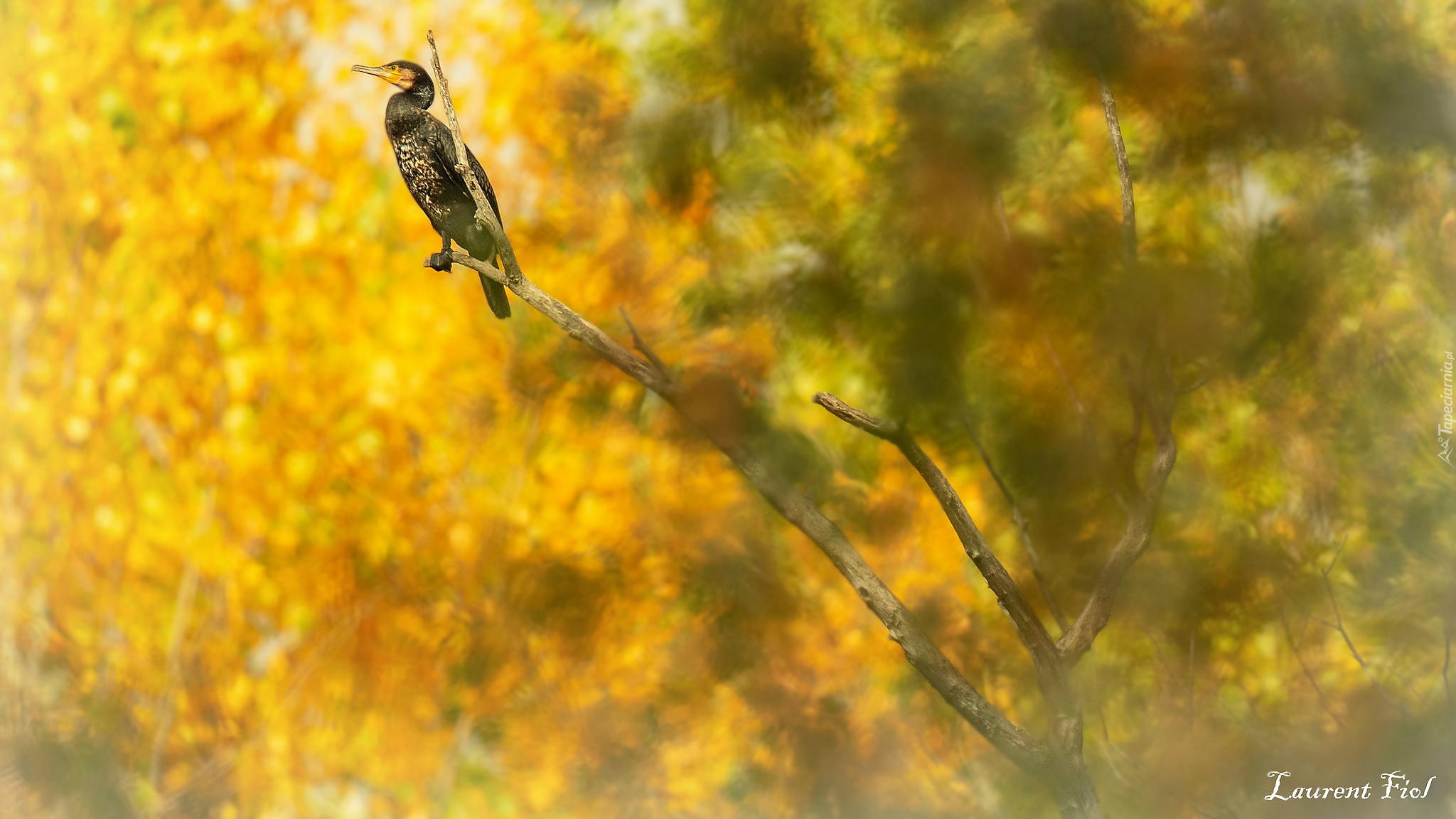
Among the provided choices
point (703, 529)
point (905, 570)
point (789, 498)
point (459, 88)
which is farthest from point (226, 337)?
point (905, 570)

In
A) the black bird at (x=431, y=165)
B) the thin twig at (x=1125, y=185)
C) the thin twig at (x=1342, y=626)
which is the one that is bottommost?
the black bird at (x=431, y=165)

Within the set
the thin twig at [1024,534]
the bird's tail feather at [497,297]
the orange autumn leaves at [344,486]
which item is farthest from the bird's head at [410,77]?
the thin twig at [1024,534]

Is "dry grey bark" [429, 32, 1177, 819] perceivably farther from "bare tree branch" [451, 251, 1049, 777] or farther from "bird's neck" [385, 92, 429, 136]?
"bird's neck" [385, 92, 429, 136]

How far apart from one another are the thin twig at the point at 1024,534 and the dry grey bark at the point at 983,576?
4.7 inches

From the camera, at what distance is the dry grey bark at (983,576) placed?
113 cm

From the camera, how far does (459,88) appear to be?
1470mm

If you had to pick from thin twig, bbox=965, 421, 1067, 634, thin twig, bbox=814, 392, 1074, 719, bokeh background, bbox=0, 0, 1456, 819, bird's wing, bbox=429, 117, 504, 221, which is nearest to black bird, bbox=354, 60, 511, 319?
bird's wing, bbox=429, 117, 504, 221

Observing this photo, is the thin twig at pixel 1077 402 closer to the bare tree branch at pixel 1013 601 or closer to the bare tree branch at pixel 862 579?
the bare tree branch at pixel 1013 601

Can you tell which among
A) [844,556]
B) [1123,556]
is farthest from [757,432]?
[1123,556]

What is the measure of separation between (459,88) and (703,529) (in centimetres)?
84

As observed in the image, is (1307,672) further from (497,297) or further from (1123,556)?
(497,297)
